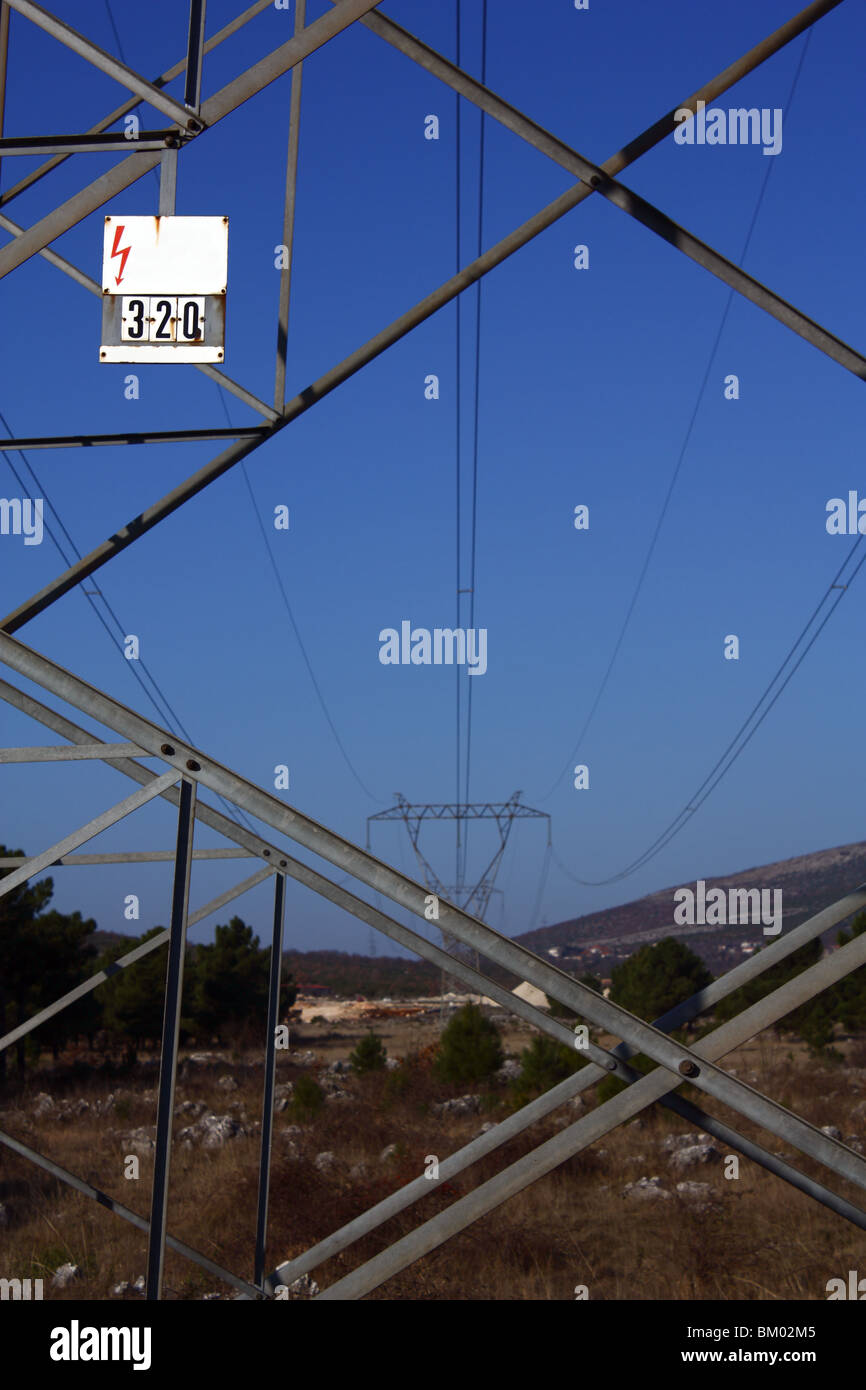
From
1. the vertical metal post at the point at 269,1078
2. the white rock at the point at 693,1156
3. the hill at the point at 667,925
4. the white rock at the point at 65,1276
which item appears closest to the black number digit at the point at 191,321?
the vertical metal post at the point at 269,1078

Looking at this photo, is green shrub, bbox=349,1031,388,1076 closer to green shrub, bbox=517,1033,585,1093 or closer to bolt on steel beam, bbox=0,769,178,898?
green shrub, bbox=517,1033,585,1093

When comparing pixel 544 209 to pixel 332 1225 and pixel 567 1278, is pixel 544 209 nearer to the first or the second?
pixel 567 1278

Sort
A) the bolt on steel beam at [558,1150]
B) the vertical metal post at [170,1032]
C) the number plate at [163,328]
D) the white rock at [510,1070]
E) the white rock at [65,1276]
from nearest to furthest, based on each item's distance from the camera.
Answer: the bolt on steel beam at [558,1150] < the vertical metal post at [170,1032] < the number plate at [163,328] < the white rock at [65,1276] < the white rock at [510,1070]

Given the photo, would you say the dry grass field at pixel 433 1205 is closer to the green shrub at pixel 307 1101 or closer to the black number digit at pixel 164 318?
the green shrub at pixel 307 1101

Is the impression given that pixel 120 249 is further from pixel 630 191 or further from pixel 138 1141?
pixel 138 1141

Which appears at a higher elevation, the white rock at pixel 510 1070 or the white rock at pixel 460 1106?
the white rock at pixel 510 1070

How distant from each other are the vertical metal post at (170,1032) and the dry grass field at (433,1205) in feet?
28.5

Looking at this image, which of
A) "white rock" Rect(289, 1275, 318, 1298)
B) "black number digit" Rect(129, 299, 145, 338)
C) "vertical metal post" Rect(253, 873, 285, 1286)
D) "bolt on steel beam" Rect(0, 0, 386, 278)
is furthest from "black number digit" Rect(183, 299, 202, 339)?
"white rock" Rect(289, 1275, 318, 1298)

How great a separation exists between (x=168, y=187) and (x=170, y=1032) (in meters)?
5.05

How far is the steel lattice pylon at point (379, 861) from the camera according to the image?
18.6 ft

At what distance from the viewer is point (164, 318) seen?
727 centimetres

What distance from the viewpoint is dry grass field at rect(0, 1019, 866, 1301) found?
53.2ft
